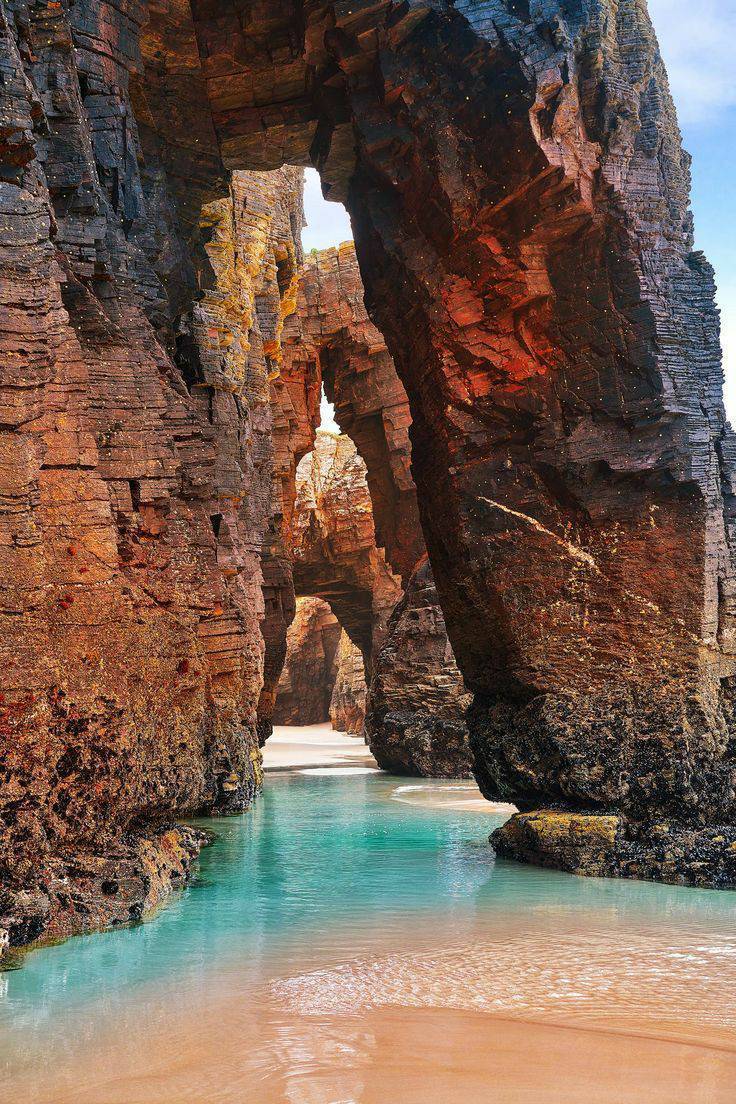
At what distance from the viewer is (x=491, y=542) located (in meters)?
11.1

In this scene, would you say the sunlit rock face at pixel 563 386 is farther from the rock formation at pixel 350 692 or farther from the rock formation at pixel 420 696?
the rock formation at pixel 350 692

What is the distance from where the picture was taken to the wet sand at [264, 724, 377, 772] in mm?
28969

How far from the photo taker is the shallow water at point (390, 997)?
4445mm

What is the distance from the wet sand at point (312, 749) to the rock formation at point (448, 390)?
16005 millimetres

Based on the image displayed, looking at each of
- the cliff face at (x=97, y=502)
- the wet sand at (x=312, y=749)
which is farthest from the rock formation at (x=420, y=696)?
the cliff face at (x=97, y=502)

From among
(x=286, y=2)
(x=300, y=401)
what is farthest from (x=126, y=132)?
Answer: (x=300, y=401)

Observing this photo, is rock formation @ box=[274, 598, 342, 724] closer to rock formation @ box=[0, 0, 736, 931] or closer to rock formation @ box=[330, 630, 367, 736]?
rock formation @ box=[330, 630, 367, 736]

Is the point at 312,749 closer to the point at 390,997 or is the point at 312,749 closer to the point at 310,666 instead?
the point at 310,666

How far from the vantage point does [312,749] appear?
36.3m

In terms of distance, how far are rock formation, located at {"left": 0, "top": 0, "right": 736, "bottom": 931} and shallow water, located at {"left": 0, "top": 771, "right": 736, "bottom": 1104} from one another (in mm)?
1046

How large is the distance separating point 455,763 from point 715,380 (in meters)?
14.1

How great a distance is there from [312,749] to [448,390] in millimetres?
26597

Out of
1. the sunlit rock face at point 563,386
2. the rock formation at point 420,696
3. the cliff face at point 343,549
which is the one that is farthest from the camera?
the cliff face at point 343,549

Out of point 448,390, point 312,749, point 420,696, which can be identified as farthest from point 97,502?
point 312,749
